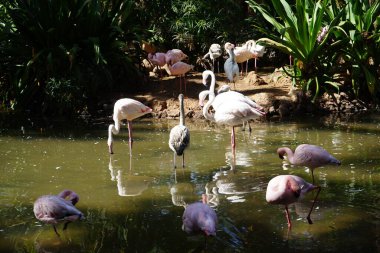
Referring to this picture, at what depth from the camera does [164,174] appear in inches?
273

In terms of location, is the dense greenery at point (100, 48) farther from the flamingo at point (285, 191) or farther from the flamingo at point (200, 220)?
the flamingo at point (200, 220)

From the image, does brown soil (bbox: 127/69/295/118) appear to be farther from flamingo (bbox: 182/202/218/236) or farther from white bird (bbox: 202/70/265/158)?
flamingo (bbox: 182/202/218/236)

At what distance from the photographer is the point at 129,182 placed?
21.7ft

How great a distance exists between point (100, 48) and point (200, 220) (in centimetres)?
832

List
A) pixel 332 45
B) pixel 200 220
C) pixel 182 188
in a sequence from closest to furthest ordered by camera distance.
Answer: pixel 200 220 → pixel 182 188 → pixel 332 45

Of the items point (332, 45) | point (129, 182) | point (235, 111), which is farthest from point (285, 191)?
point (332, 45)

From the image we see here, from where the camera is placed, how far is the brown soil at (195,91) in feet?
37.1

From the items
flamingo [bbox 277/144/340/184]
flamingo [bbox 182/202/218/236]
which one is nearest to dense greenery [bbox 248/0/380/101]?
flamingo [bbox 277/144/340/184]

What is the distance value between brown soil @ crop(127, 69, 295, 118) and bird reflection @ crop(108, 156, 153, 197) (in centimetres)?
430

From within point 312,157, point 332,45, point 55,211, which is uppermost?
point 332,45

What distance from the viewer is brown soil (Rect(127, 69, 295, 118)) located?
11297mm

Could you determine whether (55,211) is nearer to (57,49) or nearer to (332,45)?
(57,49)

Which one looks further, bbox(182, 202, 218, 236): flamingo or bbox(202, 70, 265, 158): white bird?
bbox(202, 70, 265, 158): white bird

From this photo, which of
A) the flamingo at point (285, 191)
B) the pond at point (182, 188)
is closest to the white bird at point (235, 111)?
the pond at point (182, 188)
